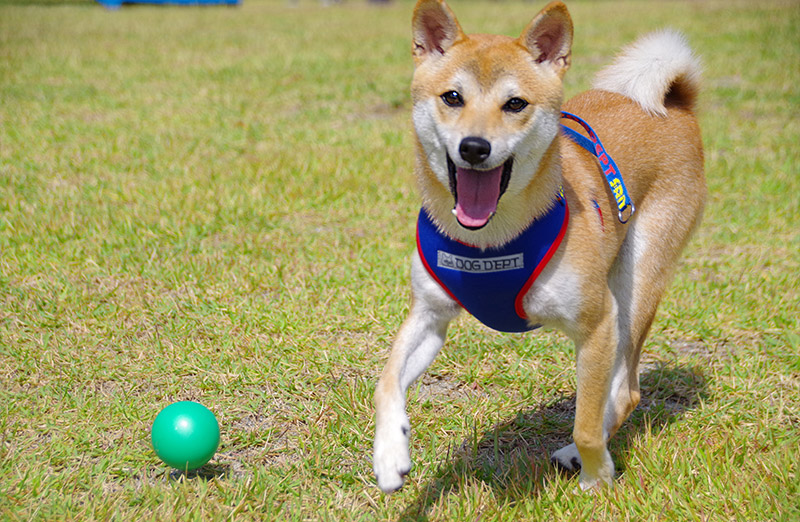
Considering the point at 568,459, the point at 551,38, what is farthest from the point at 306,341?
the point at 551,38

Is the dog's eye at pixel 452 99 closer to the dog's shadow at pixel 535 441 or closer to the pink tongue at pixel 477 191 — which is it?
the pink tongue at pixel 477 191

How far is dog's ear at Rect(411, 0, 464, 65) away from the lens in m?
2.71

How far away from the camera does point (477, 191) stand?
8.22ft

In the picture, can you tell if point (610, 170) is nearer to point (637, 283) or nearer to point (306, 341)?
point (637, 283)

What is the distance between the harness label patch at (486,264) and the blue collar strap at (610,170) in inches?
24.3

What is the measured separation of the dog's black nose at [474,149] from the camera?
2386 millimetres

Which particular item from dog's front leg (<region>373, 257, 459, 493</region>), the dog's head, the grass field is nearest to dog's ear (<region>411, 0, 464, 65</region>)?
the dog's head

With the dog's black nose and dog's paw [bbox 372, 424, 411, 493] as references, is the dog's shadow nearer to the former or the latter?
dog's paw [bbox 372, 424, 411, 493]

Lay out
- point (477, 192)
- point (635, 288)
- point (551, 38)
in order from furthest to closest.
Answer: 1. point (635, 288)
2. point (551, 38)
3. point (477, 192)

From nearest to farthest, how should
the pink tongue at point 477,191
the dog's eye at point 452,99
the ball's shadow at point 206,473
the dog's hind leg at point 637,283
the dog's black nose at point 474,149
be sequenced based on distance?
the dog's black nose at point 474,149
the pink tongue at point 477,191
the dog's eye at point 452,99
the ball's shadow at point 206,473
the dog's hind leg at point 637,283

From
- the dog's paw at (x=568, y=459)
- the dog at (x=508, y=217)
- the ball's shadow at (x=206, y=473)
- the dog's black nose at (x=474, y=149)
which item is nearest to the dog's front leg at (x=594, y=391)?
the dog at (x=508, y=217)

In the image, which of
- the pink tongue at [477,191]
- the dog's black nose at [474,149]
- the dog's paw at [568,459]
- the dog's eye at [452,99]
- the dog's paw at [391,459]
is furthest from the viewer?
the dog's paw at [568,459]

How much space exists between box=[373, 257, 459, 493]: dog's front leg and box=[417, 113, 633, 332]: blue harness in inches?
2.3

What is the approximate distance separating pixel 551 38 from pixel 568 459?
5.26 feet
